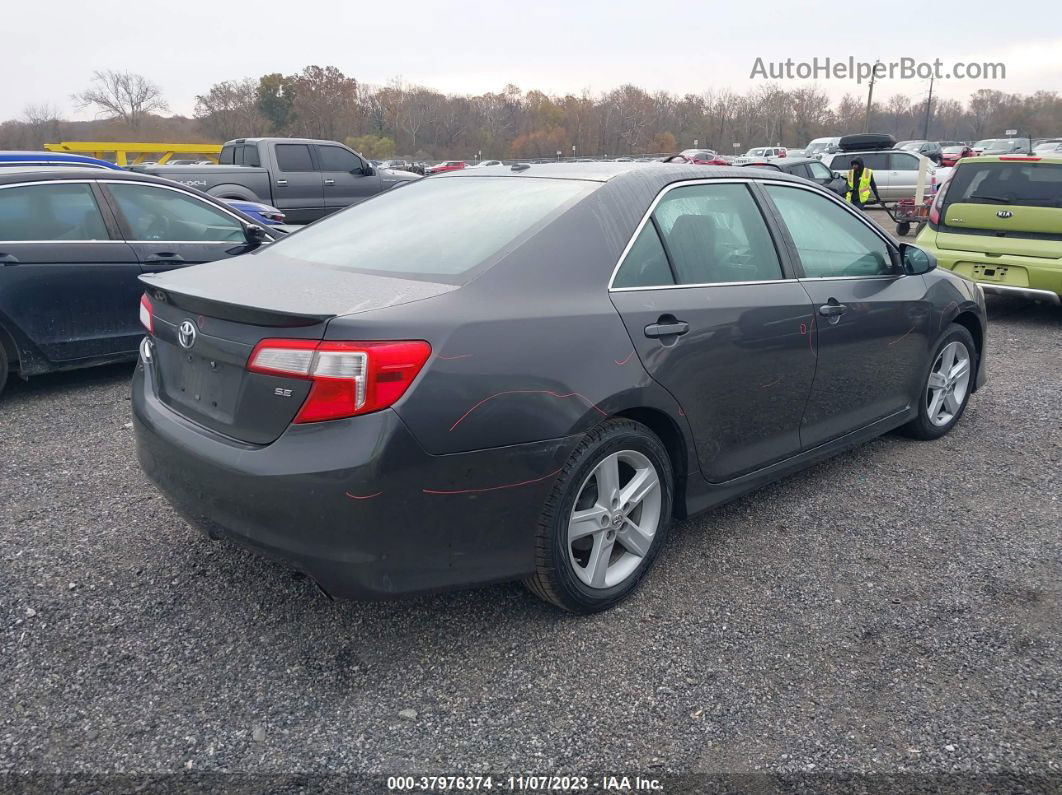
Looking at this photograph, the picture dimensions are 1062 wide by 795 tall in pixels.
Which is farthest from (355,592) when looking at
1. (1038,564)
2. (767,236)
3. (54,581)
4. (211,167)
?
(211,167)

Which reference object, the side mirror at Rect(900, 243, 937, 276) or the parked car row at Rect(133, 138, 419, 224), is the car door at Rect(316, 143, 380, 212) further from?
the side mirror at Rect(900, 243, 937, 276)

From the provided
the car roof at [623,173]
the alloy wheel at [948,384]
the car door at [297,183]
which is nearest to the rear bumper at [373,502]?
the car roof at [623,173]

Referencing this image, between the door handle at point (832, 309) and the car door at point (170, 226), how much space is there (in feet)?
14.5

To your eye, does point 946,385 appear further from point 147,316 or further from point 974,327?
point 147,316

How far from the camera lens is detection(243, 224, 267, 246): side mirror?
6.41m

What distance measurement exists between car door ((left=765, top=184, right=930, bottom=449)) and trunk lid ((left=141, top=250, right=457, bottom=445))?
192 centimetres

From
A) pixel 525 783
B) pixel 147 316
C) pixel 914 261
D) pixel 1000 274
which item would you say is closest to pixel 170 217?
pixel 147 316

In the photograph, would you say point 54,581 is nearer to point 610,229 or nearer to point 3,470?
point 3,470

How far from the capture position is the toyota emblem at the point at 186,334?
2733mm

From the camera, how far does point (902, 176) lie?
779 inches

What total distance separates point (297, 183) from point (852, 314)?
12712 millimetres

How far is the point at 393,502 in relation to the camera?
235cm

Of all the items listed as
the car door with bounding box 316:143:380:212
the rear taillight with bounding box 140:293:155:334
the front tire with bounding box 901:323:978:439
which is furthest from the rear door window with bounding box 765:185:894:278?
the car door with bounding box 316:143:380:212

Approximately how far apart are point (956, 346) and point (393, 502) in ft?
12.6
